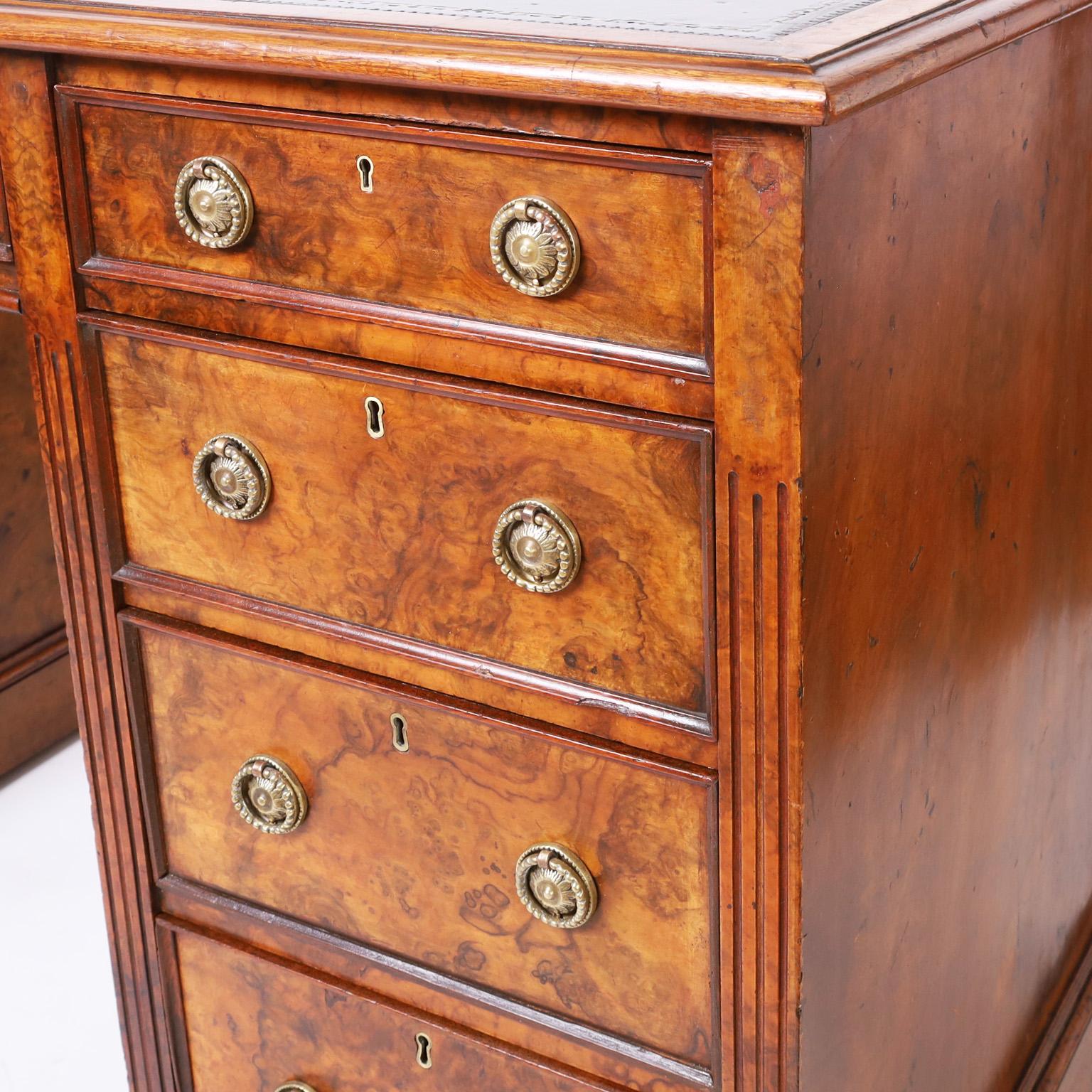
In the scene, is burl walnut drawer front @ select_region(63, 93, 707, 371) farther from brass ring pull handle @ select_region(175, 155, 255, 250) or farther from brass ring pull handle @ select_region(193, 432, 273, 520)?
brass ring pull handle @ select_region(193, 432, 273, 520)

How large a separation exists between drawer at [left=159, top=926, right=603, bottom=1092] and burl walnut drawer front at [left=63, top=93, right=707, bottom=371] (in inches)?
25.5

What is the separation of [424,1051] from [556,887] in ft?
0.91

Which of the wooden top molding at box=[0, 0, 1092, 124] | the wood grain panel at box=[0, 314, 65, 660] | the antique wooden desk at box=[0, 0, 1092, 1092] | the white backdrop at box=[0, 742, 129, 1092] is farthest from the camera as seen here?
the wood grain panel at box=[0, 314, 65, 660]

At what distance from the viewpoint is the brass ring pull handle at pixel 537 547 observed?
1.21m

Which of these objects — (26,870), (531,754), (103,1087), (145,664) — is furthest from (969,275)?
(26,870)

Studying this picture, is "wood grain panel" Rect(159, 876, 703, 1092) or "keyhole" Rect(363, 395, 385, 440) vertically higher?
"keyhole" Rect(363, 395, 385, 440)

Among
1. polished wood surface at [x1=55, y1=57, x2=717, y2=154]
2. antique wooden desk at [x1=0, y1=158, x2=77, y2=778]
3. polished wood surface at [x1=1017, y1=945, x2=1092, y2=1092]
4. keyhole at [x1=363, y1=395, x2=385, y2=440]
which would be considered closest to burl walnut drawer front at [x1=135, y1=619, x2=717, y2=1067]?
keyhole at [x1=363, y1=395, x2=385, y2=440]

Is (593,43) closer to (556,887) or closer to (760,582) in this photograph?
(760,582)

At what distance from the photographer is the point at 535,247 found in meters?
1.12

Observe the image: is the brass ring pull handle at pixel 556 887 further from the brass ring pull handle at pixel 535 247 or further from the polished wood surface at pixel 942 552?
the brass ring pull handle at pixel 535 247

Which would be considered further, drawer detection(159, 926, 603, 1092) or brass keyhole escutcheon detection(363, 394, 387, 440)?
drawer detection(159, 926, 603, 1092)

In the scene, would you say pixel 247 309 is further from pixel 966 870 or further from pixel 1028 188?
pixel 966 870

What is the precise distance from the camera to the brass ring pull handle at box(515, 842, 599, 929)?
4.31 ft

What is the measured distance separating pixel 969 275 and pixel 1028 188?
118 mm
